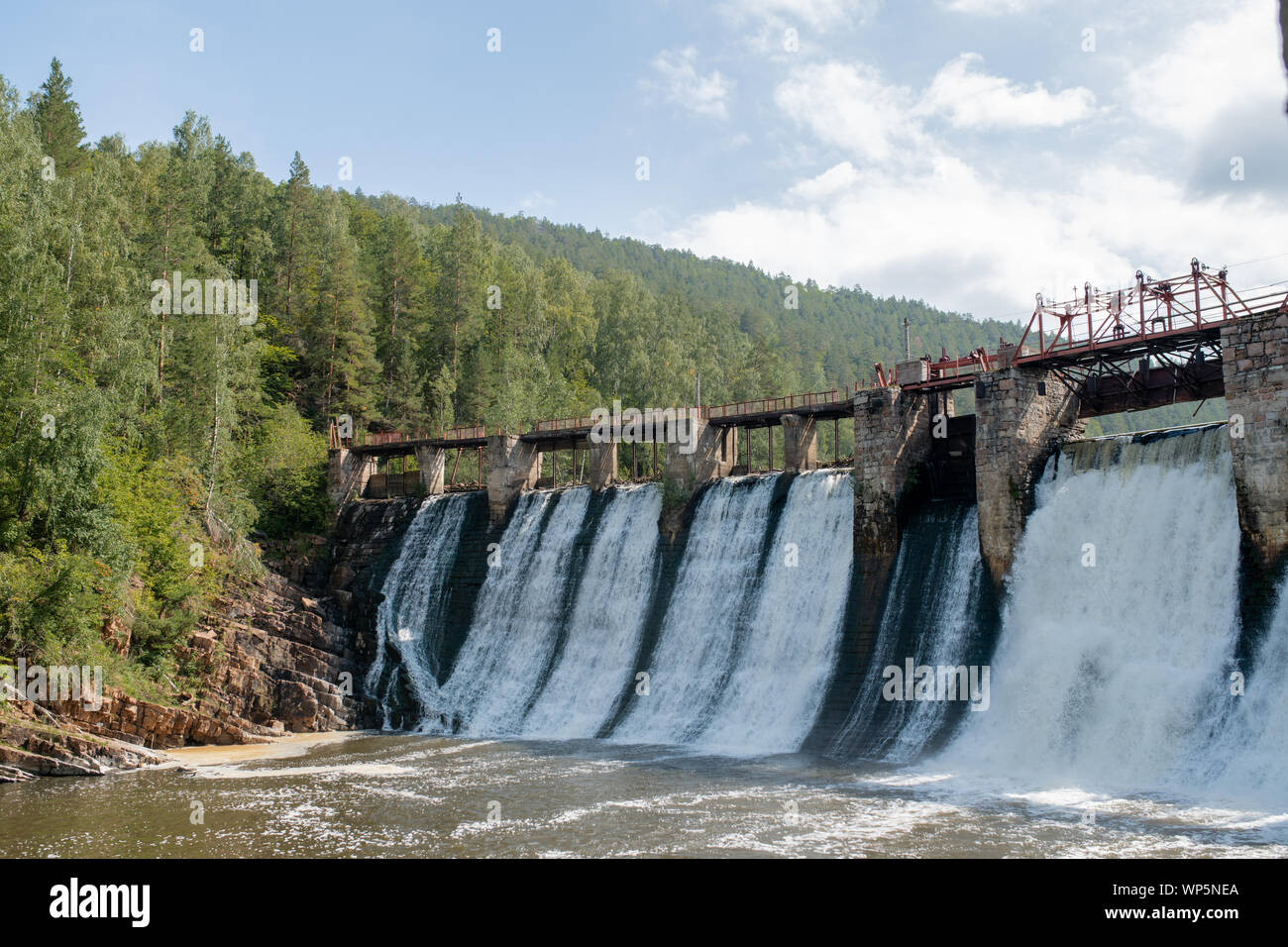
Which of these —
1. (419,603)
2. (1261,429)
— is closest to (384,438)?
(419,603)

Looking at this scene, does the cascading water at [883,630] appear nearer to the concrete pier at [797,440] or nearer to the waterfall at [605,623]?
the waterfall at [605,623]

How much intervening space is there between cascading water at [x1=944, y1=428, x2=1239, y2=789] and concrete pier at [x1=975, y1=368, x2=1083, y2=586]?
53 centimetres

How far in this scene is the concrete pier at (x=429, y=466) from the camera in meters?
50.0

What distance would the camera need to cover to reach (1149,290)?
27.8 meters

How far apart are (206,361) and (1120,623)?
A: 36031mm

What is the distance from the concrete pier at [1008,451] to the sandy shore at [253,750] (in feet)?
71.1

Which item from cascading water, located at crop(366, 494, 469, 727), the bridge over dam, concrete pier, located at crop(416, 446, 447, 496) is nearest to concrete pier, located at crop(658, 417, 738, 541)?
the bridge over dam

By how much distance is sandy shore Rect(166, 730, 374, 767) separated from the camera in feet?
94.5

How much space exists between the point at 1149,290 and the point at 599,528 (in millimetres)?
21877

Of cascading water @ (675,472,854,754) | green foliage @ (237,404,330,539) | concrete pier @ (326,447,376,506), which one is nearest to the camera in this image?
cascading water @ (675,472,854,754)

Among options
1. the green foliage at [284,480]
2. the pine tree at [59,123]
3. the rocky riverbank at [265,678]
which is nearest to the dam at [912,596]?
the rocky riverbank at [265,678]

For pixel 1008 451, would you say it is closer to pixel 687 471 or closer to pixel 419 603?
pixel 687 471

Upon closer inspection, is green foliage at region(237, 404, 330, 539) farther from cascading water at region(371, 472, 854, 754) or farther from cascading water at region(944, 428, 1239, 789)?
cascading water at region(944, 428, 1239, 789)

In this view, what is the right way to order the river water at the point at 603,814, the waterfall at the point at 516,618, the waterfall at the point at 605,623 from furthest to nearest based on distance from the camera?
the waterfall at the point at 516,618 → the waterfall at the point at 605,623 → the river water at the point at 603,814
